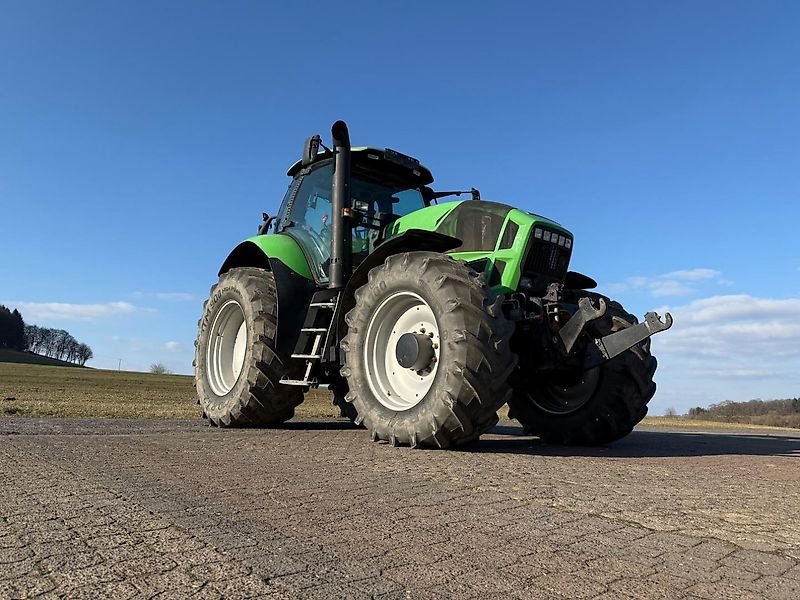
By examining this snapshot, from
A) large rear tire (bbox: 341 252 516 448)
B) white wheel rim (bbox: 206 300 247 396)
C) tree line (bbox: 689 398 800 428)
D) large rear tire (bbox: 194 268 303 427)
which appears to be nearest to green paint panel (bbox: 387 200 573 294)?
large rear tire (bbox: 341 252 516 448)

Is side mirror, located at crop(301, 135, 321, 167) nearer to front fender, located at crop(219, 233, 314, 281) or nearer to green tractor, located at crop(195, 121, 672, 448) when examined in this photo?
green tractor, located at crop(195, 121, 672, 448)

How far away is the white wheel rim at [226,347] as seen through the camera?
827 cm

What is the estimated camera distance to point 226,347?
845 cm

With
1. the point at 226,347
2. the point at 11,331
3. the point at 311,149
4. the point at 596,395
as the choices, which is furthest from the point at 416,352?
the point at 11,331

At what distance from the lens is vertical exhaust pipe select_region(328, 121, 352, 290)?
6.73 metres

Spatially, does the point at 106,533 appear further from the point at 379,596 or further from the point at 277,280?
the point at 277,280

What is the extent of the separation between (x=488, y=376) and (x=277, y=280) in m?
3.43

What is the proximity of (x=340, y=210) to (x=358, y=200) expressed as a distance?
0.67 m

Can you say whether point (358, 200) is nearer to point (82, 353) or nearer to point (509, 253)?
point (509, 253)

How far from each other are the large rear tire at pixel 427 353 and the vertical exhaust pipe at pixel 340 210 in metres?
1.04

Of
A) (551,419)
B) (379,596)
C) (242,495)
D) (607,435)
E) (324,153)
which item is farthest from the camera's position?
(324,153)

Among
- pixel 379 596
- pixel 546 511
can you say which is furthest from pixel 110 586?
pixel 546 511

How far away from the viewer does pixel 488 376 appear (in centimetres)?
453

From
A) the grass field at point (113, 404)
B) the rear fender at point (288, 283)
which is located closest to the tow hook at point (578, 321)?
the rear fender at point (288, 283)
